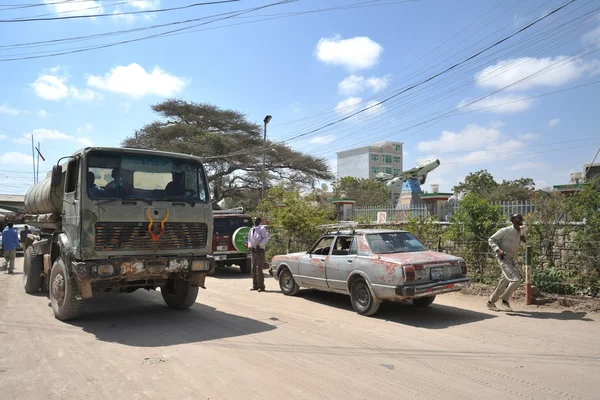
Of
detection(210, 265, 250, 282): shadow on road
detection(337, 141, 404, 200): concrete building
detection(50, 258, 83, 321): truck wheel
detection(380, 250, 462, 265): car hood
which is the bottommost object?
detection(210, 265, 250, 282): shadow on road

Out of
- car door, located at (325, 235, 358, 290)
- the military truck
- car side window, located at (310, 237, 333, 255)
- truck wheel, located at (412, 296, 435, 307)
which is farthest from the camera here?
car side window, located at (310, 237, 333, 255)

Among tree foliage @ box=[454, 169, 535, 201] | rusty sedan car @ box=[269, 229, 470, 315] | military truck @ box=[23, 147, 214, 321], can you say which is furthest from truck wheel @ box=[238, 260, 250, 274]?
tree foliage @ box=[454, 169, 535, 201]

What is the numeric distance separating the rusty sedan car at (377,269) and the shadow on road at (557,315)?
1135 mm

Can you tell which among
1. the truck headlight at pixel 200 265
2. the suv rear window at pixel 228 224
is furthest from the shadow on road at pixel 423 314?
the suv rear window at pixel 228 224

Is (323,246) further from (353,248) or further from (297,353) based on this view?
(297,353)

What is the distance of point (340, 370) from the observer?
503 cm

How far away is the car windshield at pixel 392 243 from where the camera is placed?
27.5 feet

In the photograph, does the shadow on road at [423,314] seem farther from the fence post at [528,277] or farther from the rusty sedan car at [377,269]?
the fence post at [528,277]

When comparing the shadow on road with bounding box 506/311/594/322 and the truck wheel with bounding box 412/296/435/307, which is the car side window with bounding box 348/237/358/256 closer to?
the truck wheel with bounding box 412/296/435/307

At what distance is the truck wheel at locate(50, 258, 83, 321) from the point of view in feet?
23.6

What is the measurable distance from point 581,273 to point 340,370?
6293mm

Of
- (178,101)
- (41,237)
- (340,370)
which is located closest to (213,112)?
(178,101)

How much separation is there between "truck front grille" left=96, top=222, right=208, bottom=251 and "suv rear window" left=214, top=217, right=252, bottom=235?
6940mm

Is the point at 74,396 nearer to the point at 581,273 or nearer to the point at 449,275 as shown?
the point at 449,275
